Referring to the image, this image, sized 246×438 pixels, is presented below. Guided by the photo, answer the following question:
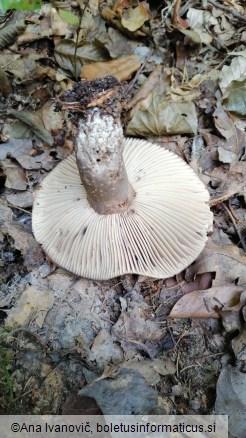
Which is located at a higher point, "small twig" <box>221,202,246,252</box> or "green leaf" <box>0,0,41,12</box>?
"green leaf" <box>0,0,41,12</box>

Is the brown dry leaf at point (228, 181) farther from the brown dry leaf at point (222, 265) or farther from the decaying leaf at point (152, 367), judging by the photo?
the decaying leaf at point (152, 367)

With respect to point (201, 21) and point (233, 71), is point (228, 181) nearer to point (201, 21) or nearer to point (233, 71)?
point (233, 71)

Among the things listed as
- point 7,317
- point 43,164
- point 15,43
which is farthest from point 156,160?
point 15,43

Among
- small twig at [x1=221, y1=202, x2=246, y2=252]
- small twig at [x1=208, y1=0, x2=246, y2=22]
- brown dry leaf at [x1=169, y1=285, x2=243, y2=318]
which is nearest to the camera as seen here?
brown dry leaf at [x1=169, y1=285, x2=243, y2=318]


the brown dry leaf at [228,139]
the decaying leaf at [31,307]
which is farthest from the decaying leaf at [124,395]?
the brown dry leaf at [228,139]

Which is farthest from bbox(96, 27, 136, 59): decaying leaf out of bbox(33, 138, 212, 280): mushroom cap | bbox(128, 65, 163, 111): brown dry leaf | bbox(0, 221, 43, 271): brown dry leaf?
bbox(0, 221, 43, 271): brown dry leaf

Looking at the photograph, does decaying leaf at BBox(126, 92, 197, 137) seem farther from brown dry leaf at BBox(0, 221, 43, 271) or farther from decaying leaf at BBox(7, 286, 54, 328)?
decaying leaf at BBox(7, 286, 54, 328)


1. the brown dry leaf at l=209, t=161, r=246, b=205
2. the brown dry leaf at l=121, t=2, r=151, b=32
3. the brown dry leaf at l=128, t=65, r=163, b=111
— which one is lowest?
the brown dry leaf at l=209, t=161, r=246, b=205
